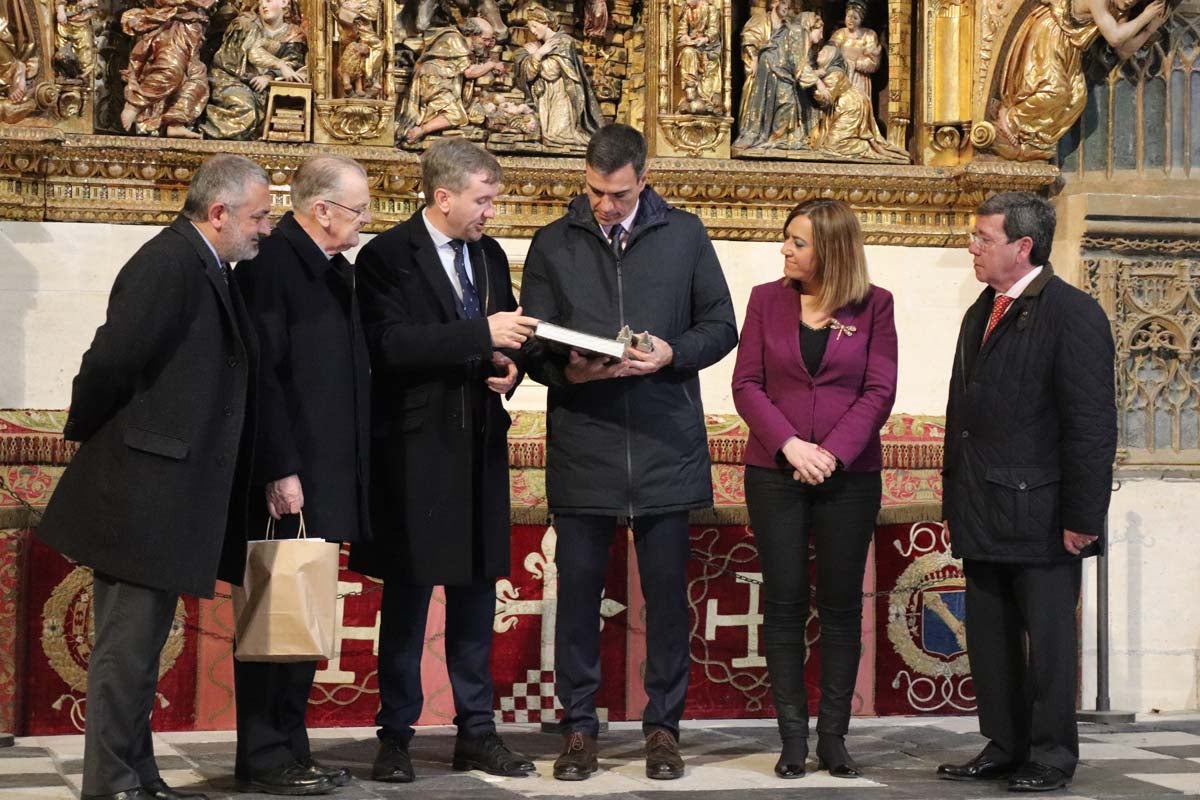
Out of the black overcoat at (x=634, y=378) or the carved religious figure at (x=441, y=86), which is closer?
the black overcoat at (x=634, y=378)

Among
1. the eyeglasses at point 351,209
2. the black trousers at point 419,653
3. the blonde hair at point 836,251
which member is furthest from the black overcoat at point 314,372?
the blonde hair at point 836,251

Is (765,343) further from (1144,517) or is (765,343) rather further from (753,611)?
(1144,517)

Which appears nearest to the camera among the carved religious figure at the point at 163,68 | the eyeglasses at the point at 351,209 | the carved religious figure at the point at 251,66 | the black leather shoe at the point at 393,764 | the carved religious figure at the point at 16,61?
the eyeglasses at the point at 351,209

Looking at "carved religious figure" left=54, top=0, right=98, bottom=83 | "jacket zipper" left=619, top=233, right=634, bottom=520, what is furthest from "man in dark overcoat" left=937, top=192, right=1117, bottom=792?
"carved religious figure" left=54, top=0, right=98, bottom=83

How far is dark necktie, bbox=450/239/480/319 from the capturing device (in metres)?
5.43

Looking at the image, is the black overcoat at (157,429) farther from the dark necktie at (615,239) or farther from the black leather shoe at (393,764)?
the dark necktie at (615,239)

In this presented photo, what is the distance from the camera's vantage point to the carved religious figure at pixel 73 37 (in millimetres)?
6660

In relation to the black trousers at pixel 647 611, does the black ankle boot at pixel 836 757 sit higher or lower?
lower

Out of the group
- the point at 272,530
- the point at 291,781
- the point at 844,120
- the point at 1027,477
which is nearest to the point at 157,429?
the point at 272,530

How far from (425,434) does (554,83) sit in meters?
2.43

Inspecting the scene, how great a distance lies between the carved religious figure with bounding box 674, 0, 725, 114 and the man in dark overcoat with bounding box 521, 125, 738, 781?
6.02ft

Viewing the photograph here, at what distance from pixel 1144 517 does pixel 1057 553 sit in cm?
215

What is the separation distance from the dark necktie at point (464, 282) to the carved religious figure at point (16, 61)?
79.8 inches

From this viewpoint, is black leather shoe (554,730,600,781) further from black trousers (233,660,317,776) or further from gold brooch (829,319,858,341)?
gold brooch (829,319,858,341)
